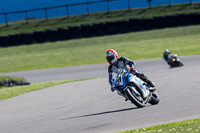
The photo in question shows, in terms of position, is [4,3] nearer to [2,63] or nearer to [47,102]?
[2,63]

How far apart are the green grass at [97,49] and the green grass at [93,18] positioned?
5.89 ft

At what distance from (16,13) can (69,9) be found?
419 cm

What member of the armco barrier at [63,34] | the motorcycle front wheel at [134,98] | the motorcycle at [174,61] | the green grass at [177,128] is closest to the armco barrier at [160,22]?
the armco barrier at [63,34]

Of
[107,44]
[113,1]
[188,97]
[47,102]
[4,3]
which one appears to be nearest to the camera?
[188,97]

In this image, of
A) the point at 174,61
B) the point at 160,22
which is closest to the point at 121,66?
the point at 174,61

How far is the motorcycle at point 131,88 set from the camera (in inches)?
328

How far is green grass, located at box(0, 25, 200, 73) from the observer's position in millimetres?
24672

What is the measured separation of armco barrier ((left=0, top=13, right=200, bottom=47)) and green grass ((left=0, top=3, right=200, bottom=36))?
1.20m

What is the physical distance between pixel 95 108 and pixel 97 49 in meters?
19.0

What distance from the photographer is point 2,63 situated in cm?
2733

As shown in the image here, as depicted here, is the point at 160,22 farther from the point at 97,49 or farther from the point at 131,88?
the point at 131,88

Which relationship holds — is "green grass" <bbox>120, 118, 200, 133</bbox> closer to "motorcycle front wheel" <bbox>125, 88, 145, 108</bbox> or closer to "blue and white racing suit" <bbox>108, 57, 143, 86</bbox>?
"motorcycle front wheel" <bbox>125, 88, 145, 108</bbox>

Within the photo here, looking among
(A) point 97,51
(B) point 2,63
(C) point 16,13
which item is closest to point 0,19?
(C) point 16,13

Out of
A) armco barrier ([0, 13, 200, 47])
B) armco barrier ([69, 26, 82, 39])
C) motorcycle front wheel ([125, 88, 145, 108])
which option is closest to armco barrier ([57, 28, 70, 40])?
armco barrier ([0, 13, 200, 47])
